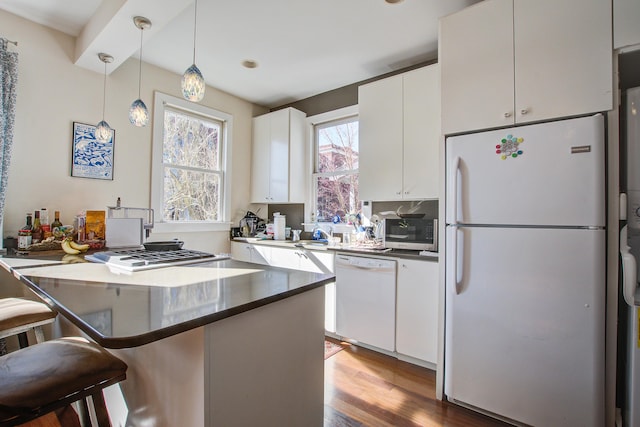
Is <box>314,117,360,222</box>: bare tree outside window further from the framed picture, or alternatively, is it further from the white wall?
the framed picture

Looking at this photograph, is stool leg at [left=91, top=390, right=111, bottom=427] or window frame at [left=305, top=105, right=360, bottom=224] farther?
window frame at [left=305, top=105, right=360, bottom=224]

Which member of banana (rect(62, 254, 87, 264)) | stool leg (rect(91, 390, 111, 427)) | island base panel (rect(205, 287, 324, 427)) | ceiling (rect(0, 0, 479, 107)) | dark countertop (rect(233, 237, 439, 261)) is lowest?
stool leg (rect(91, 390, 111, 427))

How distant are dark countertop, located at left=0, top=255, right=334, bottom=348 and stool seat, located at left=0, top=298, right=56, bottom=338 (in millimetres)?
217

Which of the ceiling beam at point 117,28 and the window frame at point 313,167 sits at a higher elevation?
the ceiling beam at point 117,28

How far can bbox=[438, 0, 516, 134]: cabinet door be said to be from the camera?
1758 millimetres

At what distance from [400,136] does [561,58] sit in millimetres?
1215

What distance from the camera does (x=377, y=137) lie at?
281 cm

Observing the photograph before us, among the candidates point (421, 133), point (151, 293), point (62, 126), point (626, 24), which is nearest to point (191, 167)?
point (62, 126)

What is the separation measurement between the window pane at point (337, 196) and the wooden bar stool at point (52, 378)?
258 centimetres

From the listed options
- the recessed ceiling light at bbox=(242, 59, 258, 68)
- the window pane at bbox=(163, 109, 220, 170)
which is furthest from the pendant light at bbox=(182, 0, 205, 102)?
the window pane at bbox=(163, 109, 220, 170)

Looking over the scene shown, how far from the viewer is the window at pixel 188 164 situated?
10.0 feet

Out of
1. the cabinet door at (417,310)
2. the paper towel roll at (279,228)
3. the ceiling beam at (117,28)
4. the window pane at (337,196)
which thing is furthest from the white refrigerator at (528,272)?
the paper towel roll at (279,228)

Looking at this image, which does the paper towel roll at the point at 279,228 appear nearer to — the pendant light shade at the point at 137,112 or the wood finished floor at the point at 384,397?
the wood finished floor at the point at 384,397

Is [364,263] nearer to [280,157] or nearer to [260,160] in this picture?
[280,157]
